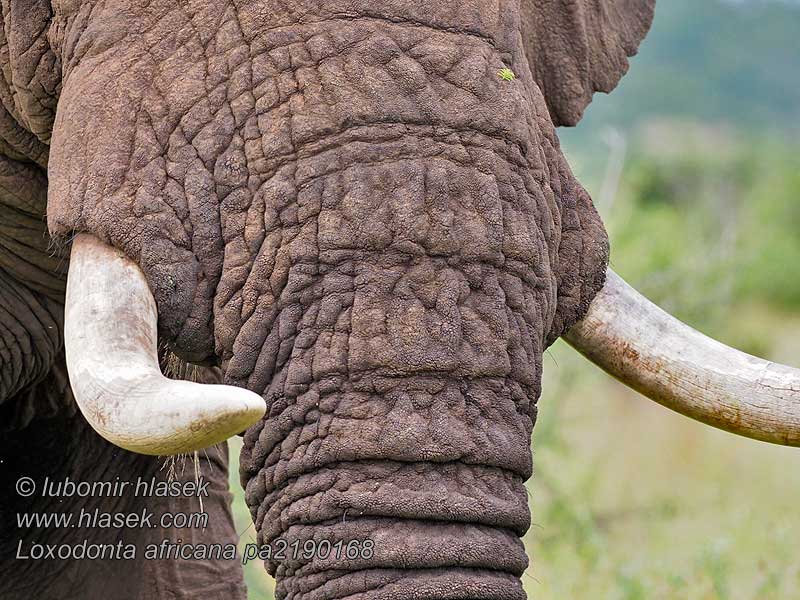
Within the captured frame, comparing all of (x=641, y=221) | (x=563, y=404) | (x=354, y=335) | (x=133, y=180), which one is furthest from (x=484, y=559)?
(x=641, y=221)

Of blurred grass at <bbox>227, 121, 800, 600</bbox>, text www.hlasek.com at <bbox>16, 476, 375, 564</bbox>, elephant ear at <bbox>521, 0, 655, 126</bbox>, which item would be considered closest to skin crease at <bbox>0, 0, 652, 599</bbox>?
elephant ear at <bbox>521, 0, 655, 126</bbox>

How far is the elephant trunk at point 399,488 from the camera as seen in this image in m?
2.44

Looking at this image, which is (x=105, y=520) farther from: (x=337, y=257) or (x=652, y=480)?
(x=652, y=480)

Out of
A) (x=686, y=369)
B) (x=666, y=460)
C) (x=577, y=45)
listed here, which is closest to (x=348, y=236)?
(x=686, y=369)

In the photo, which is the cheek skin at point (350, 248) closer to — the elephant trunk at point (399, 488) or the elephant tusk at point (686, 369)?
the elephant trunk at point (399, 488)

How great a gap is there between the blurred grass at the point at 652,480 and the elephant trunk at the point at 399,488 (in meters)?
1.06

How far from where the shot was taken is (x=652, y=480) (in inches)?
382

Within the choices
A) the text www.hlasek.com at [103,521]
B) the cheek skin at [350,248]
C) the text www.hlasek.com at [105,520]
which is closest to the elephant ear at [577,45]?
the cheek skin at [350,248]

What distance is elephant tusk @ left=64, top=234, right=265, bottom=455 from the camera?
7.37 feet

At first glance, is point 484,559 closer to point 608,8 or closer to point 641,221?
point 608,8

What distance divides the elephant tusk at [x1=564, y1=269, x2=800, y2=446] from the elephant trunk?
47cm

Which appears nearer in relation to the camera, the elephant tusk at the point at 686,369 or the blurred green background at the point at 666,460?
the elephant tusk at the point at 686,369

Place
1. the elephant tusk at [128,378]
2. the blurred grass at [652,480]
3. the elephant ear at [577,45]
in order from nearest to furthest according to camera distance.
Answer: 1. the elephant tusk at [128,378]
2. the elephant ear at [577,45]
3. the blurred grass at [652,480]

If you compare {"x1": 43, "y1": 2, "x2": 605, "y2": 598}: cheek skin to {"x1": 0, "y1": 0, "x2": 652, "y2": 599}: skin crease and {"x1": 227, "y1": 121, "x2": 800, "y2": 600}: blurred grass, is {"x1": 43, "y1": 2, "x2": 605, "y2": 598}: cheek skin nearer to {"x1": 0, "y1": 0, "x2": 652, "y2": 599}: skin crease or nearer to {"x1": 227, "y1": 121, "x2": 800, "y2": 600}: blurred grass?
{"x1": 0, "y1": 0, "x2": 652, "y2": 599}: skin crease
